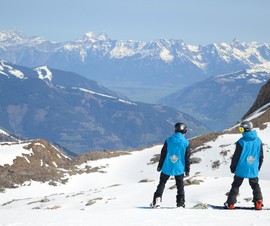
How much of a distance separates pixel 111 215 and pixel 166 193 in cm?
1065

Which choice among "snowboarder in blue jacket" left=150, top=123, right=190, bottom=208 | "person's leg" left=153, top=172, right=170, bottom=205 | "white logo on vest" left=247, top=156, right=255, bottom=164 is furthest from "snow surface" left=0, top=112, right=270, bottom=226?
"white logo on vest" left=247, top=156, right=255, bottom=164

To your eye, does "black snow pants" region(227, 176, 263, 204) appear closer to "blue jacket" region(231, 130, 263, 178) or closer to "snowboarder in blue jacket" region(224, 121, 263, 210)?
"snowboarder in blue jacket" region(224, 121, 263, 210)

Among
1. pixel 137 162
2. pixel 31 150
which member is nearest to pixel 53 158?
pixel 31 150

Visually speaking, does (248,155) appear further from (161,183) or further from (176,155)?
(161,183)

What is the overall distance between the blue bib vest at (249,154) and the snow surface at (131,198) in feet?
4.57

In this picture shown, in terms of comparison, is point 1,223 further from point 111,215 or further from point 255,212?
point 255,212

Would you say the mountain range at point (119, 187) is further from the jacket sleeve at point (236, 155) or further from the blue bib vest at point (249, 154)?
the jacket sleeve at point (236, 155)

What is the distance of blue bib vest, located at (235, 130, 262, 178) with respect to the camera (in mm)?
14469

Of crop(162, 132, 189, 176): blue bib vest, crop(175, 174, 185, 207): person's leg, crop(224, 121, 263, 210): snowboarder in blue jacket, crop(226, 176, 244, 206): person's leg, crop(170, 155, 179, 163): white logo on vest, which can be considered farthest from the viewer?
crop(175, 174, 185, 207): person's leg

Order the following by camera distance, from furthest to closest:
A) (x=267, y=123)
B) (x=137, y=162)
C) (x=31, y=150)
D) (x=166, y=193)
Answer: (x=31, y=150)
(x=137, y=162)
(x=267, y=123)
(x=166, y=193)

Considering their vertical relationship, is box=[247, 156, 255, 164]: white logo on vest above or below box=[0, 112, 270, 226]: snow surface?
above

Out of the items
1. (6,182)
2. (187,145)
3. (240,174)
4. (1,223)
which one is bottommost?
(6,182)

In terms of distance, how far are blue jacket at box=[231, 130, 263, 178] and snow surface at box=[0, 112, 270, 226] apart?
141cm

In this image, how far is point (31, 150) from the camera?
72.5 m
